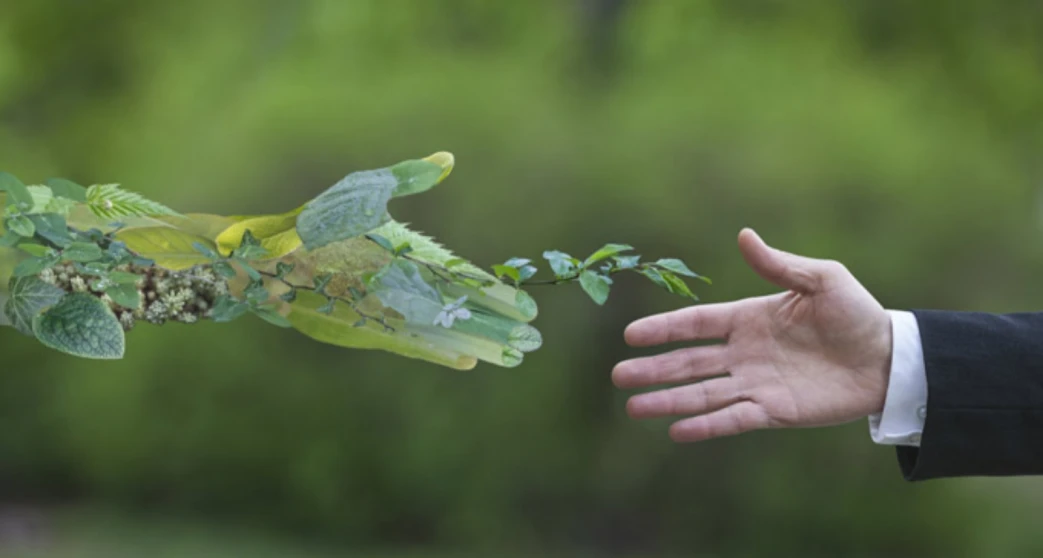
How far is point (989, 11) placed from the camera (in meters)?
1.47

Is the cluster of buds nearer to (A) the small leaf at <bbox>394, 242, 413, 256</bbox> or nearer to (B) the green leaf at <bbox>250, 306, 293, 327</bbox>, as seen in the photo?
(B) the green leaf at <bbox>250, 306, 293, 327</bbox>

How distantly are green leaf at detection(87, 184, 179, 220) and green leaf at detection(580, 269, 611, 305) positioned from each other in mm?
341

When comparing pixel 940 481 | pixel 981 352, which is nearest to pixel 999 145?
pixel 940 481

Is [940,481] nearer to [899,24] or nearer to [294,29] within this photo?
[899,24]

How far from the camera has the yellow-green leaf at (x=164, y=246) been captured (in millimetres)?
694

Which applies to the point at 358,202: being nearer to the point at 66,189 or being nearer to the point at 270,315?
the point at 270,315

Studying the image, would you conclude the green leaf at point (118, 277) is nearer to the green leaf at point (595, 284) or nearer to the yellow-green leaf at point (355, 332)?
the yellow-green leaf at point (355, 332)

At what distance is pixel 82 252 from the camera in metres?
0.66

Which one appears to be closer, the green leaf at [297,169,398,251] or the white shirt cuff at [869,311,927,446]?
the green leaf at [297,169,398,251]

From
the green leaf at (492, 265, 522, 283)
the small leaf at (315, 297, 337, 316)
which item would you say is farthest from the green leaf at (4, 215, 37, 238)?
the green leaf at (492, 265, 522, 283)

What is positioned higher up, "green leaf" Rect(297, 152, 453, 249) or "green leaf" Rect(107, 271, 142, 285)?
"green leaf" Rect(297, 152, 453, 249)

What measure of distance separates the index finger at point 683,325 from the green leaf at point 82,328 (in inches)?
16.2

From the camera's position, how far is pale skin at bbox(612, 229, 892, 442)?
75 centimetres

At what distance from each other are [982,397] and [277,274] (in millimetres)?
582
